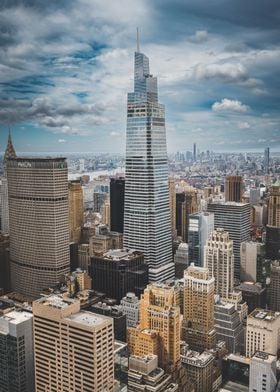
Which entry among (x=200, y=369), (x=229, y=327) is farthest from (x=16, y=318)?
(x=229, y=327)

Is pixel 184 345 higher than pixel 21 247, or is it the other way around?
pixel 21 247

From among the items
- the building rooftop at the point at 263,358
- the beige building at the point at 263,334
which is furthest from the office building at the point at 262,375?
the beige building at the point at 263,334

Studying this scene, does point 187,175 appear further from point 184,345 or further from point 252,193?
point 184,345

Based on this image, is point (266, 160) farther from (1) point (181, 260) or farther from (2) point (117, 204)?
(2) point (117, 204)

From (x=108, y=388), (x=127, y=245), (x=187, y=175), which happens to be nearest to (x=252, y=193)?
(x=187, y=175)

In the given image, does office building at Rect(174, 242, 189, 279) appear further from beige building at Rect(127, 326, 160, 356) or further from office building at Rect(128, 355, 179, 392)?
office building at Rect(128, 355, 179, 392)

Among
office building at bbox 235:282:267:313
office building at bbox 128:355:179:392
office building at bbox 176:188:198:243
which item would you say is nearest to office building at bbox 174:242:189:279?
office building at bbox 176:188:198:243

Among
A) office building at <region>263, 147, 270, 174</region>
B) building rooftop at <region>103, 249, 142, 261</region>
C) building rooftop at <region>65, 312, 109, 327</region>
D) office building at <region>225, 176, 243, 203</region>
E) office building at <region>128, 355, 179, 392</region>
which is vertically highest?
office building at <region>263, 147, 270, 174</region>
